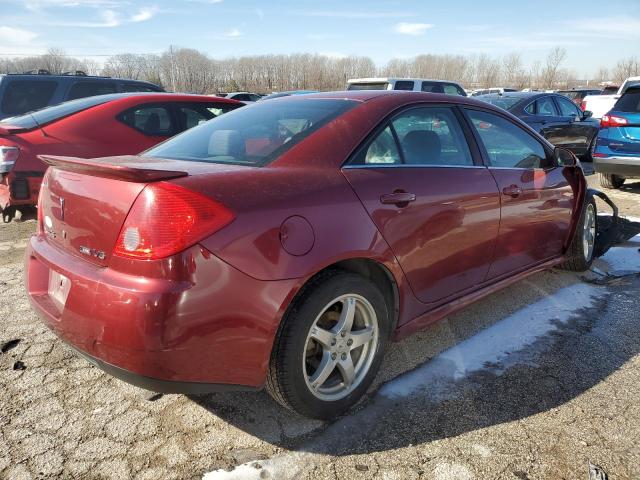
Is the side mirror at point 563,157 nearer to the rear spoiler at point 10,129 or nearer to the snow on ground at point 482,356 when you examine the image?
the snow on ground at point 482,356

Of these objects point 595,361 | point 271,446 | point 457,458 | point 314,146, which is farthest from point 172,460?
point 595,361

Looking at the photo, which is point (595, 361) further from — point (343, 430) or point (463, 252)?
point (343, 430)

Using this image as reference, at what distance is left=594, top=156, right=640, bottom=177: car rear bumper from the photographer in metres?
7.38

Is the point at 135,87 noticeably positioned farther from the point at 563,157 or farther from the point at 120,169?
the point at 120,169

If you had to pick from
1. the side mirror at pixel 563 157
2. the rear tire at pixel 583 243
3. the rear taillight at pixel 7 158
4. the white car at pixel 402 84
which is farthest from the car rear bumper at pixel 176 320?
the white car at pixel 402 84

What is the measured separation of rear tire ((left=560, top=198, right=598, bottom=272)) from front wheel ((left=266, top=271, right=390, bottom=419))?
242cm

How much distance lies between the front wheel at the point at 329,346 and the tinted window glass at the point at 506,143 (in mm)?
1457

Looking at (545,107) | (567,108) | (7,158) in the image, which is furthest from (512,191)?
(567,108)

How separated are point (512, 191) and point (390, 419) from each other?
1724mm

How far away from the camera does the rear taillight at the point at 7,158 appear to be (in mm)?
4607

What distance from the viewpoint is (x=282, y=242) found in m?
1.99

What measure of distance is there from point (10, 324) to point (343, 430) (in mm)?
2362

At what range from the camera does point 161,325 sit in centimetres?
179

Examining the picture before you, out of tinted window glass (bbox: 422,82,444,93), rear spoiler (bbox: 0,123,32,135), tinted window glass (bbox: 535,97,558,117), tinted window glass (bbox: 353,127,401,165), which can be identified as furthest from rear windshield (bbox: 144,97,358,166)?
tinted window glass (bbox: 422,82,444,93)
